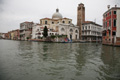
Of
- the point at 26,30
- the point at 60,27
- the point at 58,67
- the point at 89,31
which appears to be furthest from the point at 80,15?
the point at 58,67

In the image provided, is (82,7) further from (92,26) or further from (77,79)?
(77,79)

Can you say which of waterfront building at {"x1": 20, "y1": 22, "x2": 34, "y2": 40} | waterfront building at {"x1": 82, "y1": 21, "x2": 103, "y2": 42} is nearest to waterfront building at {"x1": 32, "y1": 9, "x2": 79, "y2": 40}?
waterfront building at {"x1": 82, "y1": 21, "x2": 103, "y2": 42}

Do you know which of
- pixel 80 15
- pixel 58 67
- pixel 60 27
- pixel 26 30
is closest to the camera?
pixel 58 67

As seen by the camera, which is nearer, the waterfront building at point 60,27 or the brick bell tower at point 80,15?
the waterfront building at point 60,27

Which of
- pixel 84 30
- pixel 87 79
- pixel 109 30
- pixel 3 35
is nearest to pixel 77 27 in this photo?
pixel 84 30

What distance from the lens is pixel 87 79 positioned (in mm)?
4336

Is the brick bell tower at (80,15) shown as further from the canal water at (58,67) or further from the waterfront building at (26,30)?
the canal water at (58,67)

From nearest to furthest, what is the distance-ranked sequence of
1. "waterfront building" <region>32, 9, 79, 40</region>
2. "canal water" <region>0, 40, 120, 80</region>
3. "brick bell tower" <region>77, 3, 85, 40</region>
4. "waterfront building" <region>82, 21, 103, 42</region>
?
1. "canal water" <region>0, 40, 120, 80</region>
2. "waterfront building" <region>32, 9, 79, 40</region>
3. "waterfront building" <region>82, 21, 103, 42</region>
4. "brick bell tower" <region>77, 3, 85, 40</region>

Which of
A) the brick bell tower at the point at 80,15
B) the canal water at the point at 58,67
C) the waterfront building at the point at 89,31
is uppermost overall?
the brick bell tower at the point at 80,15

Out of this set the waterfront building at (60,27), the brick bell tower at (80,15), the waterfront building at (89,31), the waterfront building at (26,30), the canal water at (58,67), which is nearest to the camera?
the canal water at (58,67)

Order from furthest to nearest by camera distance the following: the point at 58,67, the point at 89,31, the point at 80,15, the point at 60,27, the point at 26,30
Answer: the point at 26,30 < the point at 80,15 < the point at 89,31 < the point at 60,27 < the point at 58,67

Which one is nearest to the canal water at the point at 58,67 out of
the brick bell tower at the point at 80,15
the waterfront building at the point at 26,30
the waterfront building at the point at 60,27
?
the waterfront building at the point at 60,27

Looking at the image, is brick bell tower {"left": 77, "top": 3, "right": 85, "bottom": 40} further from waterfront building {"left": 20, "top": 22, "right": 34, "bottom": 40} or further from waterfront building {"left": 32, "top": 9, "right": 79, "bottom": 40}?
waterfront building {"left": 20, "top": 22, "right": 34, "bottom": 40}

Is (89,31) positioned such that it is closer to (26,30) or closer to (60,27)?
(60,27)
